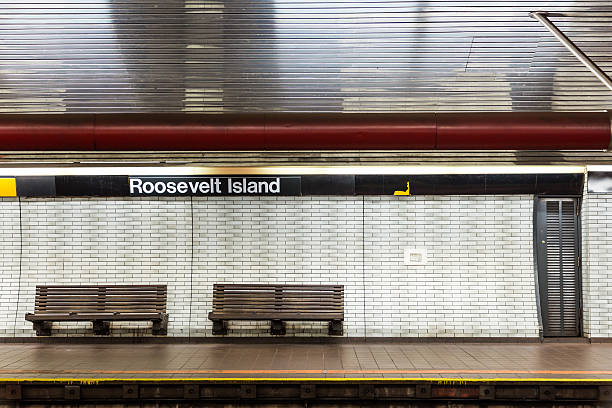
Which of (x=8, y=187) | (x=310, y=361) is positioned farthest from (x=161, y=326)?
(x=8, y=187)

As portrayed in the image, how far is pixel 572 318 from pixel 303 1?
706 centimetres

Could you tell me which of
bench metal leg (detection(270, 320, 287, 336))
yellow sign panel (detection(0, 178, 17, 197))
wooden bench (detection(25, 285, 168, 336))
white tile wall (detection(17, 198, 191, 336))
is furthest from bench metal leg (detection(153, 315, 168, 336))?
yellow sign panel (detection(0, 178, 17, 197))

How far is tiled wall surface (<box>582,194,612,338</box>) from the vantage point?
8523 mm

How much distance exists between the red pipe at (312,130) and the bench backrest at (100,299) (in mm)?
3189

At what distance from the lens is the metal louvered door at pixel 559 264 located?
870cm

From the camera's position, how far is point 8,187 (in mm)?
8664

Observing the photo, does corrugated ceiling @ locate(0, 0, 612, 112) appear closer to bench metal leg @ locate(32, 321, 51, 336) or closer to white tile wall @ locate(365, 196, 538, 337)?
white tile wall @ locate(365, 196, 538, 337)

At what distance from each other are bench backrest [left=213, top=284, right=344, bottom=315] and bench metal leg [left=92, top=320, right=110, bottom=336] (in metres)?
1.77

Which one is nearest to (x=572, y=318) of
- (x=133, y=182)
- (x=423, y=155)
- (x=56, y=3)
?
(x=423, y=155)

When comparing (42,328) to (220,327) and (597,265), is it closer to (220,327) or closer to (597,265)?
(220,327)

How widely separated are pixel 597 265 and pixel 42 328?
9061 millimetres

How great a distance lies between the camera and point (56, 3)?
15.5 feet

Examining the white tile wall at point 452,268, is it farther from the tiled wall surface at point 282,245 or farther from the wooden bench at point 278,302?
the wooden bench at point 278,302

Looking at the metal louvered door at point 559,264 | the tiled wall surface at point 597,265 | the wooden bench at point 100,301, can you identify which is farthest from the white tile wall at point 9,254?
the tiled wall surface at point 597,265
